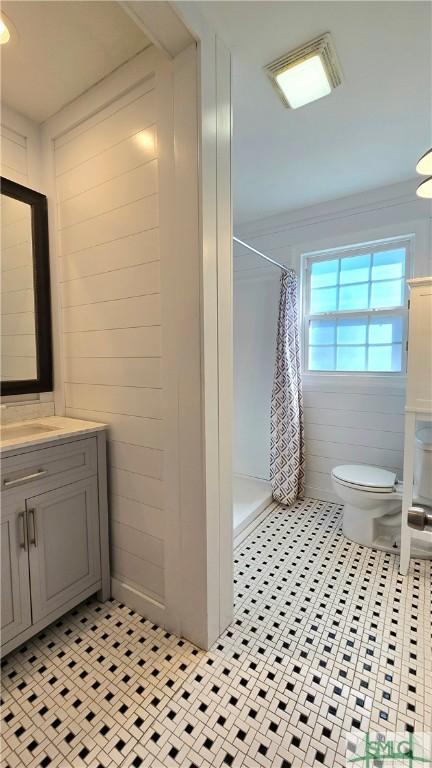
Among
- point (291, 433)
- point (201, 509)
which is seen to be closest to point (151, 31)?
point (201, 509)

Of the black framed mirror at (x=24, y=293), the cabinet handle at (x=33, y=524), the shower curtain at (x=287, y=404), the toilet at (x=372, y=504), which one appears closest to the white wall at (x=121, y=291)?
the black framed mirror at (x=24, y=293)

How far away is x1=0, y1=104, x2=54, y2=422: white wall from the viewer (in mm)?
1677

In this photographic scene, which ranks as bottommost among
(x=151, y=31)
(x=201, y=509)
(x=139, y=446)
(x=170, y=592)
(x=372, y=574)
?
(x=372, y=574)

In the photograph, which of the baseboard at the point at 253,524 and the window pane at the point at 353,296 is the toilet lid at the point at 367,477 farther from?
the window pane at the point at 353,296

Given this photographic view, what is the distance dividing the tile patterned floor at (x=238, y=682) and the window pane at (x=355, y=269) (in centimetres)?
210

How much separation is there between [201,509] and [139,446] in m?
0.43

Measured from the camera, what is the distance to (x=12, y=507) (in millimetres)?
1271

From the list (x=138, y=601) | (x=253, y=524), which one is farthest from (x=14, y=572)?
(x=253, y=524)

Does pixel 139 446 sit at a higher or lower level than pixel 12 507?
higher

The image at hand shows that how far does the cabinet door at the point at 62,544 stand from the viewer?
136 cm

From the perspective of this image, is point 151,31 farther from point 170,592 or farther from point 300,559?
point 300,559

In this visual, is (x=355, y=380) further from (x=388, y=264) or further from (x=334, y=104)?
(x=334, y=104)

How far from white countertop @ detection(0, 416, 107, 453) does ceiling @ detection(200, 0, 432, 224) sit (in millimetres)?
1702
